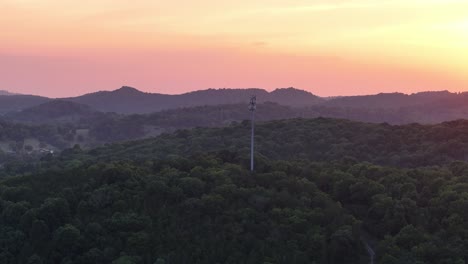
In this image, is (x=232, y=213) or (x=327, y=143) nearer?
(x=232, y=213)

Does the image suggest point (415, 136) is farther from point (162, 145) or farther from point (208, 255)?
point (208, 255)

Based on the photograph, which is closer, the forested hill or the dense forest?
the dense forest

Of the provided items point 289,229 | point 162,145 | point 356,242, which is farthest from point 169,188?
point 162,145

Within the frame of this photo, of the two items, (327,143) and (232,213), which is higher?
(327,143)
